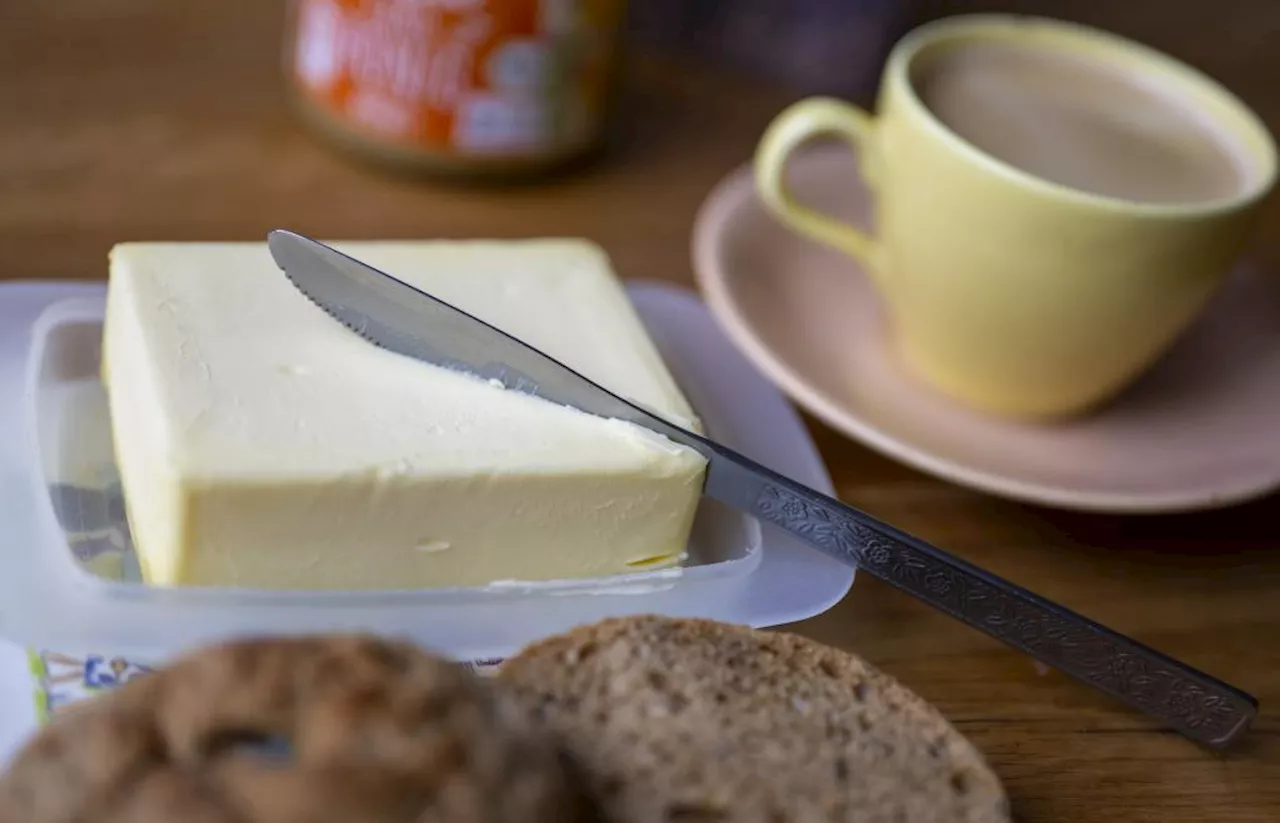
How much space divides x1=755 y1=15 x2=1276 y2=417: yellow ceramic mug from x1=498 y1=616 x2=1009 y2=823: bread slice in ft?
0.94

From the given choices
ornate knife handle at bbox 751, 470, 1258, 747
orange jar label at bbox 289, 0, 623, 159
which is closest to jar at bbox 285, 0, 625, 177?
orange jar label at bbox 289, 0, 623, 159

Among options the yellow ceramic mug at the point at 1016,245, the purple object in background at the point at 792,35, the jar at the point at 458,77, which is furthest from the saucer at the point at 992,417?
the purple object in background at the point at 792,35

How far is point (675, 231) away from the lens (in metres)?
1.04

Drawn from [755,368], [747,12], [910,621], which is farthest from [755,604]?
[747,12]

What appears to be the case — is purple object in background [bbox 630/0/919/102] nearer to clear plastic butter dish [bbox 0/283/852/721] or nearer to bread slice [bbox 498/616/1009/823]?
clear plastic butter dish [bbox 0/283/852/721]

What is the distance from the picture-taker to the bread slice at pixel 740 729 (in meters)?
0.51

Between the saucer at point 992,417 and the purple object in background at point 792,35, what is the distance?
0.82 feet

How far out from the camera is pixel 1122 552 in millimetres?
800

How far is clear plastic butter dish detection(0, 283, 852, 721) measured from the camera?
0.55m

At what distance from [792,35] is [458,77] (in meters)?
0.43

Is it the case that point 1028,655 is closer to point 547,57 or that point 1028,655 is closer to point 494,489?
point 494,489

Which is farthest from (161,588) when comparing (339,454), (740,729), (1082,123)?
(1082,123)

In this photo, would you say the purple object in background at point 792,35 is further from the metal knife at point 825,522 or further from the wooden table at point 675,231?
the metal knife at point 825,522

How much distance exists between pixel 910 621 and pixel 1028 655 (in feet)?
0.21
